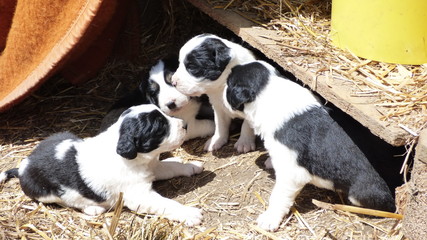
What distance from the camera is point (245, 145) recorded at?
5.93 meters

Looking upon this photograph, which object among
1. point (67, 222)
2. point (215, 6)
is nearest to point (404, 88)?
point (215, 6)

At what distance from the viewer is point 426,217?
4.15 m

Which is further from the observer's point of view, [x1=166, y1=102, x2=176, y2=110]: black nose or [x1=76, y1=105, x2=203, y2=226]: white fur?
[x1=166, y1=102, x2=176, y2=110]: black nose

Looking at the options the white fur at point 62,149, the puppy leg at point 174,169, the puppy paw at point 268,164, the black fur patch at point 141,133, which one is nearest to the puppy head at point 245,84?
the black fur patch at point 141,133

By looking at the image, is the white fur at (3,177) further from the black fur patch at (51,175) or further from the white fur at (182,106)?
the white fur at (182,106)

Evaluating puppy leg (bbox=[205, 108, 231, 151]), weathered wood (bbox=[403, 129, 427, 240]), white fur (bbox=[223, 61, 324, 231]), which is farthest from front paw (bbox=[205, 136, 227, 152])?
weathered wood (bbox=[403, 129, 427, 240])

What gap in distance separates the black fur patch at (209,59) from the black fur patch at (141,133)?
598 millimetres

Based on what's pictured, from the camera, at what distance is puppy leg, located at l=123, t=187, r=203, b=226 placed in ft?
16.1

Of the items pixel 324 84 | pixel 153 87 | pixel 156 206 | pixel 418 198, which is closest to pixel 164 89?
pixel 153 87

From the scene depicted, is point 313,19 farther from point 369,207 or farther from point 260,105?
point 369,207

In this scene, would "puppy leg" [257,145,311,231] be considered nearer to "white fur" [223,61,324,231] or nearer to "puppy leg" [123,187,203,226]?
"white fur" [223,61,324,231]

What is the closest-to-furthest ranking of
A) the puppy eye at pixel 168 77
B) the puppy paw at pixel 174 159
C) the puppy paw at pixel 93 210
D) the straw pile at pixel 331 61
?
the straw pile at pixel 331 61, the puppy paw at pixel 93 210, the puppy paw at pixel 174 159, the puppy eye at pixel 168 77

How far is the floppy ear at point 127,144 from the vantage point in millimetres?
4660

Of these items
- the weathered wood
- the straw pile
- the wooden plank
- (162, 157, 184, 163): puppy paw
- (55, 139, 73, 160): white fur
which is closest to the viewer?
the weathered wood
